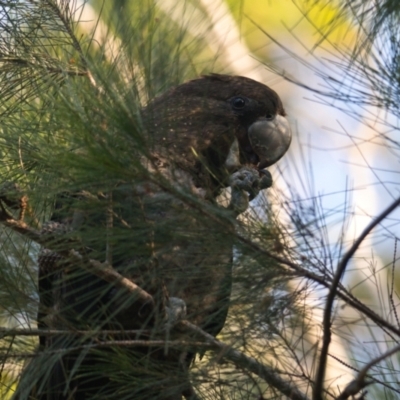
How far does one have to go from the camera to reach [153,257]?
61.8 inches

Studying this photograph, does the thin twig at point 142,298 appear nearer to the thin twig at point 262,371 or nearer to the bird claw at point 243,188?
the thin twig at point 262,371

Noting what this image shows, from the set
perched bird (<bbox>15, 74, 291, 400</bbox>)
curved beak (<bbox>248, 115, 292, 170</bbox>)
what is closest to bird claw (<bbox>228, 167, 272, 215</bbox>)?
perched bird (<bbox>15, 74, 291, 400</bbox>)

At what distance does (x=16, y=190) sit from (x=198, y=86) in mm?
961

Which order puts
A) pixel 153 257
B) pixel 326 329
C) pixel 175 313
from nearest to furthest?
pixel 326 329 → pixel 153 257 → pixel 175 313

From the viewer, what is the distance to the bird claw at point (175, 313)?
170 centimetres

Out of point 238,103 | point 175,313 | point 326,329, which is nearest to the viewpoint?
point 326,329

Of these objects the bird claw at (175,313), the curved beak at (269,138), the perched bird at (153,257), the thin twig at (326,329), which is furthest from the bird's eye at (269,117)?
the thin twig at (326,329)

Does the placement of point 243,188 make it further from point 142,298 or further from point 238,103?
point 238,103

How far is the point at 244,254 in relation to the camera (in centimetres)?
150

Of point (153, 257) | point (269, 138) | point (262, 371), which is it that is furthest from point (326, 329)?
point (269, 138)

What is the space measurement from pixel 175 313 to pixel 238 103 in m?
1.07

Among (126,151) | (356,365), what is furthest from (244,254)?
(356,365)

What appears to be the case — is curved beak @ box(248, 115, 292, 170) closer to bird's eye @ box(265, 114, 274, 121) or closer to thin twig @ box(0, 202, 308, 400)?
bird's eye @ box(265, 114, 274, 121)

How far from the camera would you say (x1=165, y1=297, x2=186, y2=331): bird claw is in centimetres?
170
